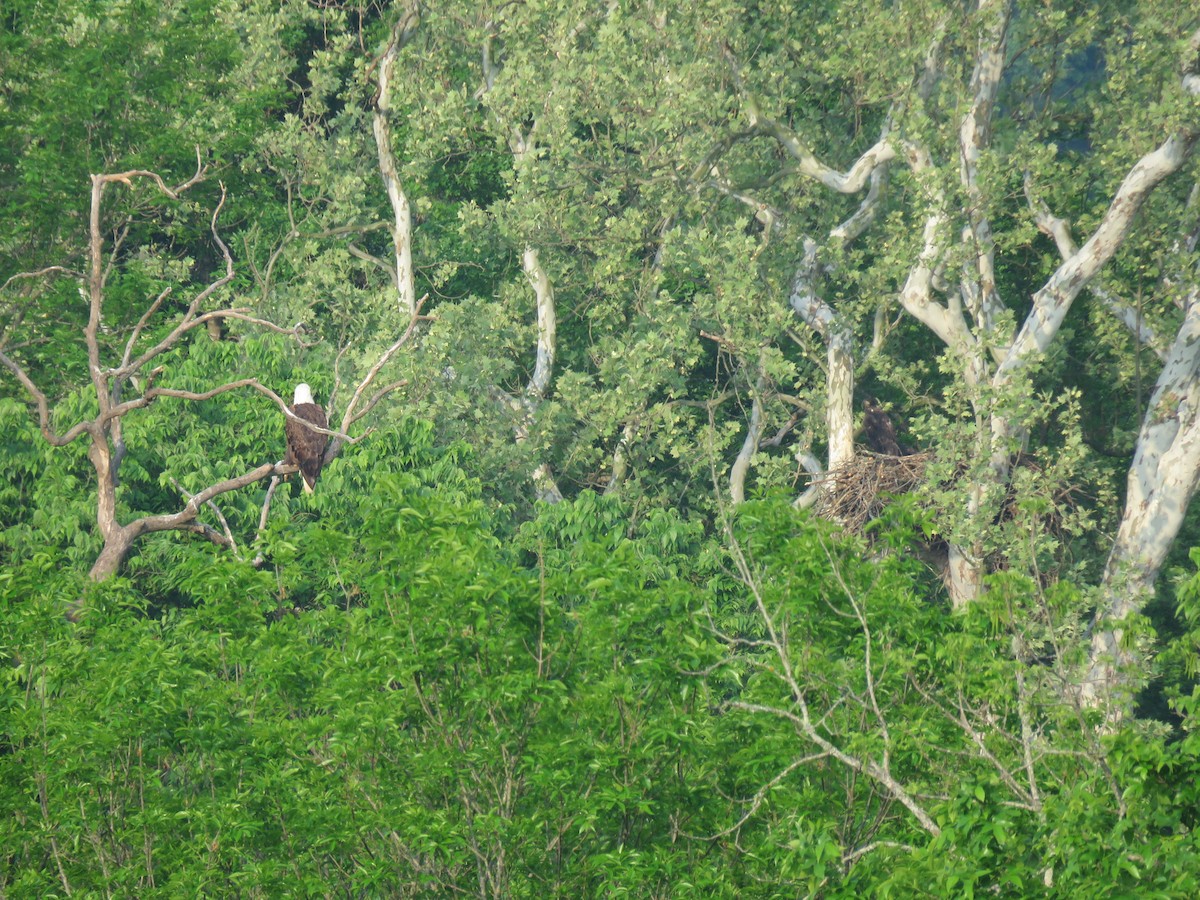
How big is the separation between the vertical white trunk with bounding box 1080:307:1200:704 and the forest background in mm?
45

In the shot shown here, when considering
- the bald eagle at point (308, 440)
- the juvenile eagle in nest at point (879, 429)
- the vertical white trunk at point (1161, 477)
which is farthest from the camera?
the juvenile eagle in nest at point (879, 429)

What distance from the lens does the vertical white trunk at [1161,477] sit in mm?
16125

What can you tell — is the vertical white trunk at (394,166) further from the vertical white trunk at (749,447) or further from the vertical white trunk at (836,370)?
the vertical white trunk at (836,370)

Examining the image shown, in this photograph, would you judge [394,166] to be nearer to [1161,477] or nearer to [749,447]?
[749,447]

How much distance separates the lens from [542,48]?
20516mm

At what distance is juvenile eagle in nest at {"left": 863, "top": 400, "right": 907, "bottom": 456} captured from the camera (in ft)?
57.0

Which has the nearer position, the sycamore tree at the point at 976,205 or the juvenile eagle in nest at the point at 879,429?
the sycamore tree at the point at 976,205

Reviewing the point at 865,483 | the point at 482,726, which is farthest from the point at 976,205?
the point at 482,726

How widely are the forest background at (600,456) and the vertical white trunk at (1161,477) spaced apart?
4 centimetres

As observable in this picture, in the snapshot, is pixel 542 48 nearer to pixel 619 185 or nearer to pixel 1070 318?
pixel 619 185

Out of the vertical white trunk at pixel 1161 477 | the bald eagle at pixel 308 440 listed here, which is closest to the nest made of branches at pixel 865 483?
the vertical white trunk at pixel 1161 477

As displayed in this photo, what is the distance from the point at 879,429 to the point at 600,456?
4.61 metres

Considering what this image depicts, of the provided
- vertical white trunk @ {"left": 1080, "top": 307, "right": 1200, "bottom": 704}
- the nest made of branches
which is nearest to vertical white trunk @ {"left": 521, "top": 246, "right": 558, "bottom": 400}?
the nest made of branches

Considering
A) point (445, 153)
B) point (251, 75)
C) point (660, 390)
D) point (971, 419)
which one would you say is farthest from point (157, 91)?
point (971, 419)
